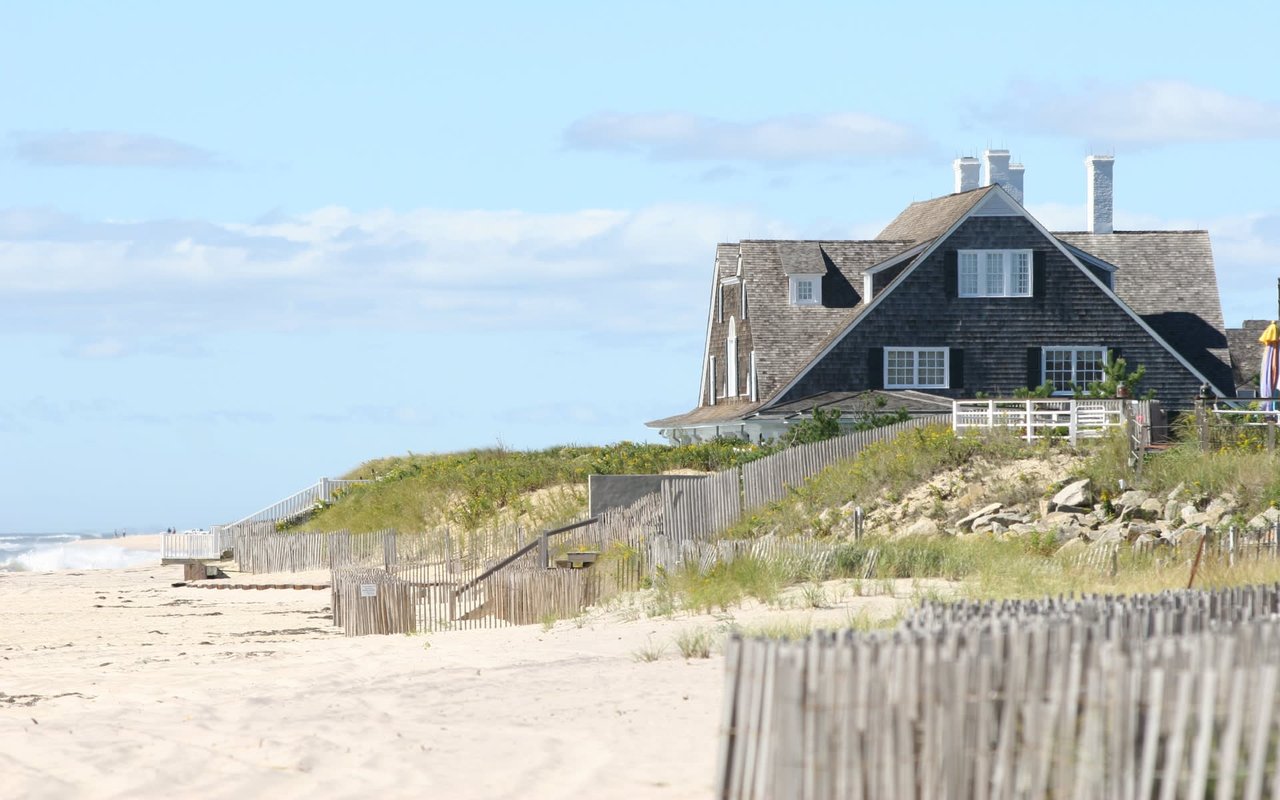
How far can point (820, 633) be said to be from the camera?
7754 millimetres

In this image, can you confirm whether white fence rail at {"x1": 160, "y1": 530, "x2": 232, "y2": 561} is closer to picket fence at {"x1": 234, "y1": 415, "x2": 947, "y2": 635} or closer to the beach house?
picket fence at {"x1": 234, "y1": 415, "x2": 947, "y2": 635}

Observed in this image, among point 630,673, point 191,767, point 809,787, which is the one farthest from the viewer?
point 630,673

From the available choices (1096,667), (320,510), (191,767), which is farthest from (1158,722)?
(320,510)

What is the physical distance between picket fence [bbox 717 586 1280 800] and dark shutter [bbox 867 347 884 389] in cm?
3306

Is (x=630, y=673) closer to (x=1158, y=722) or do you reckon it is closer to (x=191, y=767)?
(x=191, y=767)

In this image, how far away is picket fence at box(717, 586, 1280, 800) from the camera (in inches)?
278

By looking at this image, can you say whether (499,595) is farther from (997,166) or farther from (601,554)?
(997,166)

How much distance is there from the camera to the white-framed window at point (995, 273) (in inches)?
1634

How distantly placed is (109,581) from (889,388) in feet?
70.2

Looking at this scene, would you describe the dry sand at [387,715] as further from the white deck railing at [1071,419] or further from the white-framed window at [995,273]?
the white-framed window at [995,273]

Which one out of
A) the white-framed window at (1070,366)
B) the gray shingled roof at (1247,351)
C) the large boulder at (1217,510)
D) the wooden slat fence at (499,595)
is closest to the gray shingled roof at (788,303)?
the white-framed window at (1070,366)

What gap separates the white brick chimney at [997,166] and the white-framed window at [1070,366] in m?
8.75

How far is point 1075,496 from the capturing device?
2595 cm

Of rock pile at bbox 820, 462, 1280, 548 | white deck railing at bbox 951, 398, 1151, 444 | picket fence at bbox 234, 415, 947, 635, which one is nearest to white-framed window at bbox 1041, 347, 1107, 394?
white deck railing at bbox 951, 398, 1151, 444
